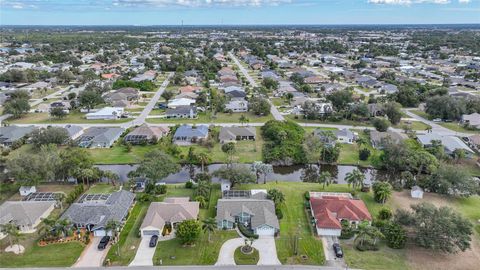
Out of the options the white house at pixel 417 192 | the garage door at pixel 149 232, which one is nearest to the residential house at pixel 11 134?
the garage door at pixel 149 232

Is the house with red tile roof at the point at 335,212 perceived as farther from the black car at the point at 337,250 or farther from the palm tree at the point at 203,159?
the palm tree at the point at 203,159

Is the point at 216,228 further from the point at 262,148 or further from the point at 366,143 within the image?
the point at 366,143

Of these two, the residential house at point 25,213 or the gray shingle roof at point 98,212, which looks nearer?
the residential house at point 25,213

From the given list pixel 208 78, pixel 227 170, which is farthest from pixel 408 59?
pixel 227 170

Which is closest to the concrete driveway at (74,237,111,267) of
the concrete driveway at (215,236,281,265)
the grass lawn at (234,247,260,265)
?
the concrete driveway at (215,236,281,265)

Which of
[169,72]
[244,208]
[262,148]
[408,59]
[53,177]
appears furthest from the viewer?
[408,59]

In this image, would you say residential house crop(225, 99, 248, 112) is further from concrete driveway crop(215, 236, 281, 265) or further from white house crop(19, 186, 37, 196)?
concrete driveway crop(215, 236, 281, 265)

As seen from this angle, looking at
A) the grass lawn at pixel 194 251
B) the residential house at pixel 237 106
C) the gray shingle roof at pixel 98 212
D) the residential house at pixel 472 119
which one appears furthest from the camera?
the residential house at pixel 237 106
